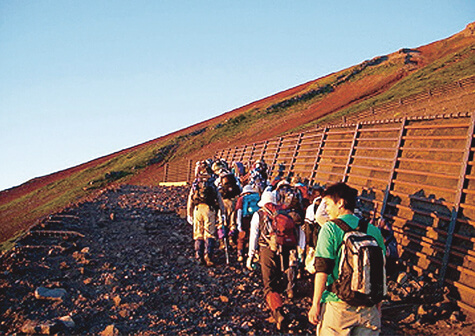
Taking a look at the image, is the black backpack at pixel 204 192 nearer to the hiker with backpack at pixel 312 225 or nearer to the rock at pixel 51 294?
the hiker with backpack at pixel 312 225

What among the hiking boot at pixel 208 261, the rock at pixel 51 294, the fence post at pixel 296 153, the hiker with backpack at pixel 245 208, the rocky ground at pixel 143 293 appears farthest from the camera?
the fence post at pixel 296 153

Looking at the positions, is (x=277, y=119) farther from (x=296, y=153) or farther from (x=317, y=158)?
(x=317, y=158)

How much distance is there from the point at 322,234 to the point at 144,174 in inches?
1659

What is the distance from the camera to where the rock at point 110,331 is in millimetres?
4922

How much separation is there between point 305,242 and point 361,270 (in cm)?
330

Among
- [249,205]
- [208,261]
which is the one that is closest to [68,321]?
[208,261]

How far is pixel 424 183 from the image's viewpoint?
6.86m

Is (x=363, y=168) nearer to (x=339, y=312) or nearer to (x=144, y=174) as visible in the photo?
(x=339, y=312)

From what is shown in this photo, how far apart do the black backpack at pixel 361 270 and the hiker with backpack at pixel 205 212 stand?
5.38 meters

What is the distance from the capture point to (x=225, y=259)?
28.1 feet

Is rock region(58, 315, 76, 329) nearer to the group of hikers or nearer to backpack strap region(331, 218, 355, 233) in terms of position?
the group of hikers

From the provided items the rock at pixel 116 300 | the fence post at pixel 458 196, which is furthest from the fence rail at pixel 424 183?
the rock at pixel 116 300

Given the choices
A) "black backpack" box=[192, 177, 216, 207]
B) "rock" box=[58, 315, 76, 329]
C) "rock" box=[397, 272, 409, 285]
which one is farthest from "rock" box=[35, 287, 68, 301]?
"rock" box=[397, 272, 409, 285]

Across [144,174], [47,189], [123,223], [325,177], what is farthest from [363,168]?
[47,189]
